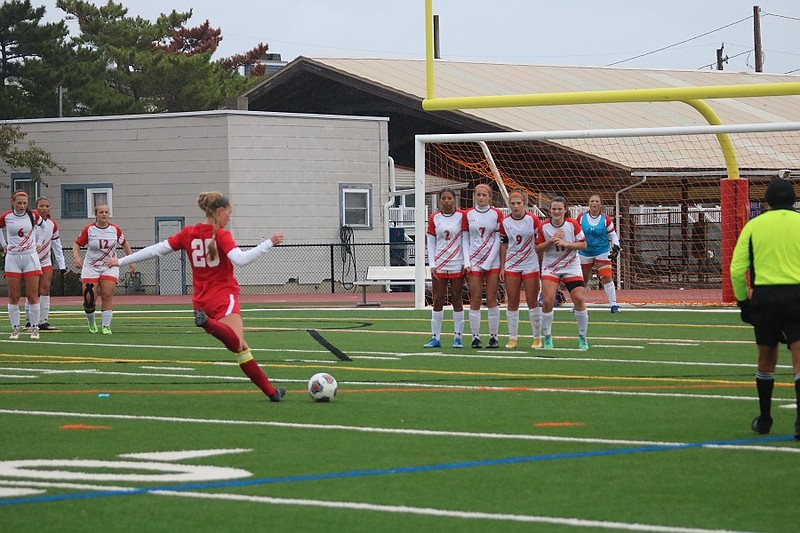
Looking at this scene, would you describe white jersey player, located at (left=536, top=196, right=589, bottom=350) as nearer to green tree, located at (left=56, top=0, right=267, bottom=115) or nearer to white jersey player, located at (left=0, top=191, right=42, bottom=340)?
white jersey player, located at (left=0, top=191, right=42, bottom=340)

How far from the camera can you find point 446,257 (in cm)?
1850

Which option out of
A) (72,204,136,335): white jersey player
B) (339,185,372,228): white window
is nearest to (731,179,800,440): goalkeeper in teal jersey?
(72,204,136,335): white jersey player

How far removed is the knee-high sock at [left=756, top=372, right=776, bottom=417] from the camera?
9.77m

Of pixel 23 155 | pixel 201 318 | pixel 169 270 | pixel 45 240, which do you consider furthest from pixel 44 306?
pixel 23 155

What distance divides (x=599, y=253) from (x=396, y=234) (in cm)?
1585

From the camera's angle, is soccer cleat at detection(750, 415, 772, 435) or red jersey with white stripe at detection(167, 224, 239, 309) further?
red jersey with white stripe at detection(167, 224, 239, 309)

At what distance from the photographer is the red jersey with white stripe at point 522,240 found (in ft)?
59.3

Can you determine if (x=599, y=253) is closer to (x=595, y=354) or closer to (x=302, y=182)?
(x=595, y=354)

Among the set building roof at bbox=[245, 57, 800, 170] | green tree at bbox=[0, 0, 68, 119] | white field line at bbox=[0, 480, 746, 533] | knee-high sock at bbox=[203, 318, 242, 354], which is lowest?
white field line at bbox=[0, 480, 746, 533]

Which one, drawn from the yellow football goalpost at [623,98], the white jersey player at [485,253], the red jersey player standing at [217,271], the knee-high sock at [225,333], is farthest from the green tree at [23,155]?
the knee-high sock at [225,333]

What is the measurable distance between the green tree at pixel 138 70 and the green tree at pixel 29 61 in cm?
213

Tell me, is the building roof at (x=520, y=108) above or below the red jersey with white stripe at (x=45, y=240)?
above

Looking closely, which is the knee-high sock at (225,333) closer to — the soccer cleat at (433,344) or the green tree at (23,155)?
the soccer cleat at (433,344)

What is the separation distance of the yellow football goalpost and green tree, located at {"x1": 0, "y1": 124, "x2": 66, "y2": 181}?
15.6 m
